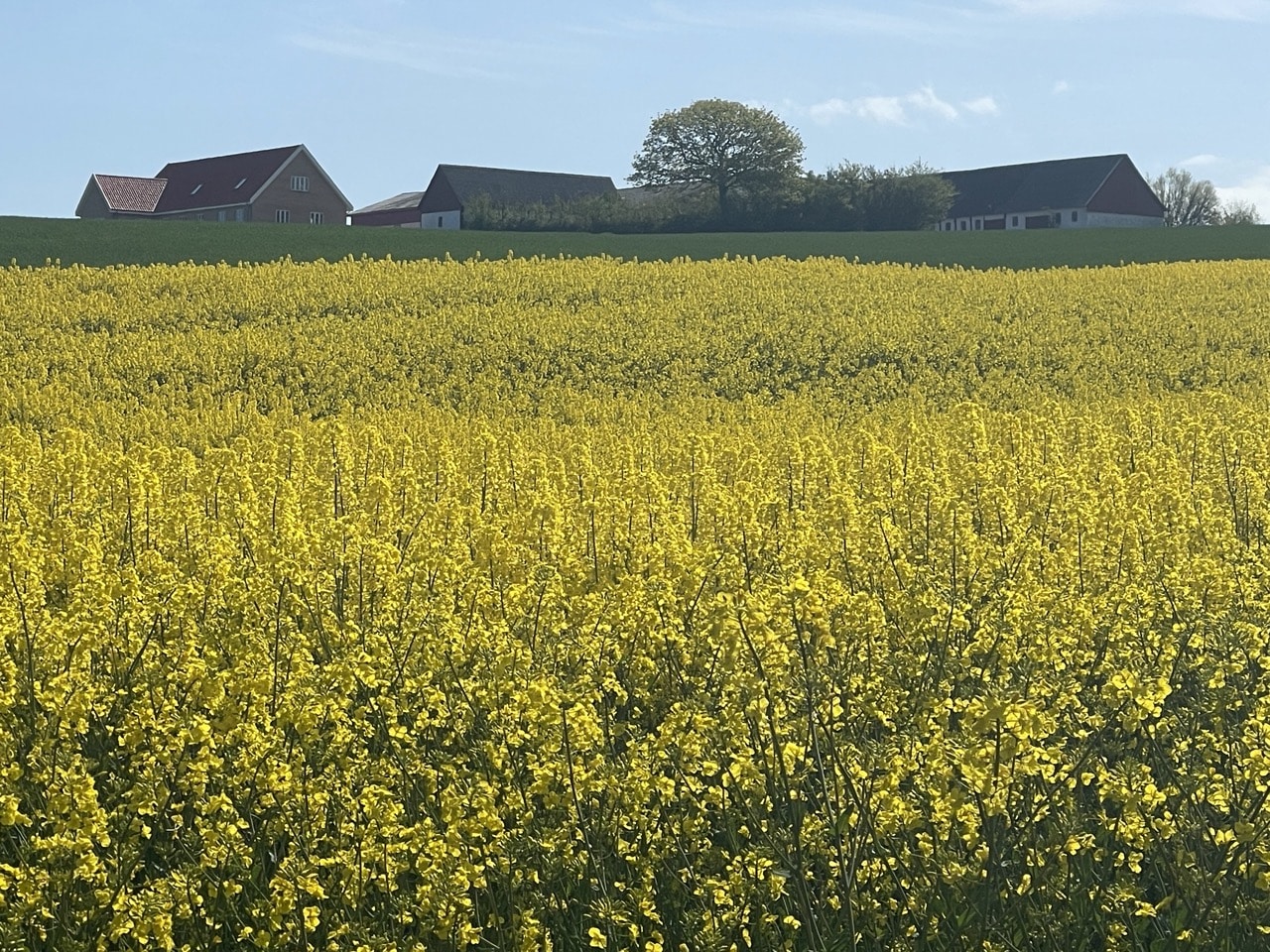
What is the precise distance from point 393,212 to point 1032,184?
37444 millimetres

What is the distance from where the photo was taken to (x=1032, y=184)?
78.7 m

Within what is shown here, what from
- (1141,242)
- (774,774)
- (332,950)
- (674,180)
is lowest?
(332,950)

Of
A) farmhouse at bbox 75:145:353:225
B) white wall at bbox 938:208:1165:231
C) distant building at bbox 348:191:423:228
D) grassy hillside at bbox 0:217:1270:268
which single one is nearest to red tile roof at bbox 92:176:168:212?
farmhouse at bbox 75:145:353:225

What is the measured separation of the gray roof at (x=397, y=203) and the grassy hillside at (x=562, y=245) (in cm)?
4638

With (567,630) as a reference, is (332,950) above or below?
below

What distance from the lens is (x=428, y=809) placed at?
177 inches

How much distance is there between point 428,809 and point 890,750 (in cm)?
149

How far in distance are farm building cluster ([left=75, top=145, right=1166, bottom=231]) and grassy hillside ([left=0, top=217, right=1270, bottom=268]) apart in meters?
26.8

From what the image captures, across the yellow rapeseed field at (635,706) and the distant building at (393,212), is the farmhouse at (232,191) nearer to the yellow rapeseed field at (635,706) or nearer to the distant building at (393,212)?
the distant building at (393,212)

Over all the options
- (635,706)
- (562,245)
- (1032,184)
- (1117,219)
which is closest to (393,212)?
(1032,184)

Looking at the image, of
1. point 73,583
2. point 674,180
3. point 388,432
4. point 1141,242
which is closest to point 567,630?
point 73,583

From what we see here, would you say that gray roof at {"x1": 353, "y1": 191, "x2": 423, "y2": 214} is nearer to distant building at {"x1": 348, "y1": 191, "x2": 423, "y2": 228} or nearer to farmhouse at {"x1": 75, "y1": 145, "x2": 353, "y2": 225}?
distant building at {"x1": 348, "y1": 191, "x2": 423, "y2": 228}

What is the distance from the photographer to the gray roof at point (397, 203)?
287 ft

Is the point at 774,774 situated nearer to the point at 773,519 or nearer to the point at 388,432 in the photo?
the point at 773,519
